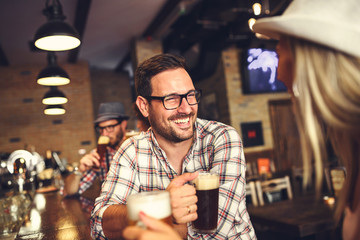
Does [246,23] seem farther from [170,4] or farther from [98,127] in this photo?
[98,127]

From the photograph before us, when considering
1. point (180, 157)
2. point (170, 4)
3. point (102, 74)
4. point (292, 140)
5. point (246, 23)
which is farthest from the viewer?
point (102, 74)

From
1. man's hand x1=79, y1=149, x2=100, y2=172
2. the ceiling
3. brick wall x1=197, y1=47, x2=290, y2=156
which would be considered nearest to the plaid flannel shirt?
man's hand x1=79, y1=149, x2=100, y2=172

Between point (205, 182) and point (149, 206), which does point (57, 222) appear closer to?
point (205, 182)

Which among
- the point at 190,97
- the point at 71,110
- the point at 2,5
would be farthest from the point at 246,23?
the point at 71,110

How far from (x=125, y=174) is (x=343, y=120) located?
96 cm

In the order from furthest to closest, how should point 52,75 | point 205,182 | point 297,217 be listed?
1. point 52,75
2. point 297,217
3. point 205,182

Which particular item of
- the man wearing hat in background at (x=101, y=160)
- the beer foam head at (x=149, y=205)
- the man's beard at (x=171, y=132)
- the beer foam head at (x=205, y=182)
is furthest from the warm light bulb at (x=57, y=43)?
the beer foam head at (x=149, y=205)

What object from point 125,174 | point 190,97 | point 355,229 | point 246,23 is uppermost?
point 246,23

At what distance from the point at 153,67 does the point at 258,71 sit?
5.42 metres

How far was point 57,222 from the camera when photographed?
1835mm

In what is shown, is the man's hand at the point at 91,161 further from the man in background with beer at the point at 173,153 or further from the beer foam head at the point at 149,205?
the beer foam head at the point at 149,205

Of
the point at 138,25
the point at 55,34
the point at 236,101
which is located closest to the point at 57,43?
the point at 55,34

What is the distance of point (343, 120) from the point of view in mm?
712

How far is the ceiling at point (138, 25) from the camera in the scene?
4477 millimetres
